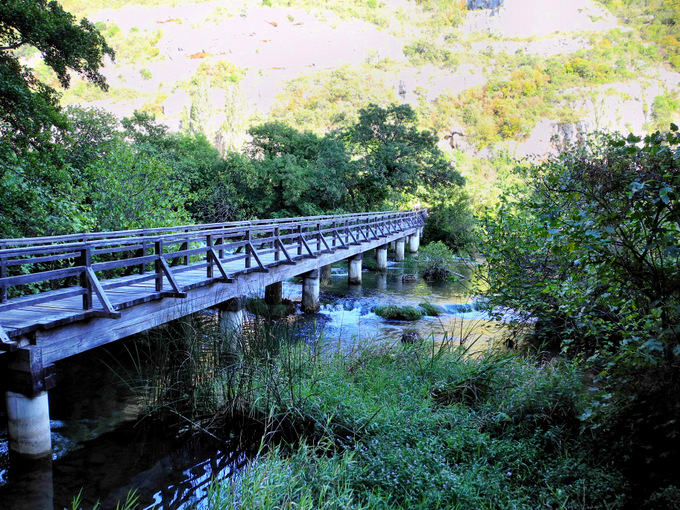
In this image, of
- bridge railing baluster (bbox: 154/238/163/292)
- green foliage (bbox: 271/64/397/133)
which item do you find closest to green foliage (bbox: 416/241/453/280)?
bridge railing baluster (bbox: 154/238/163/292)

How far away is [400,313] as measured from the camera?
44.3 ft

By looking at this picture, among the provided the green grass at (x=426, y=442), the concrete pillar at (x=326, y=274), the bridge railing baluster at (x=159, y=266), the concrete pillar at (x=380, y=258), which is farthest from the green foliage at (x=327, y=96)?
the green grass at (x=426, y=442)

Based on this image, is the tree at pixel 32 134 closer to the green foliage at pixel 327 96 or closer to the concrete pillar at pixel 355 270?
the concrete pillar at pixel 355 270

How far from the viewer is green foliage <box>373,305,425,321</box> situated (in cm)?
1343

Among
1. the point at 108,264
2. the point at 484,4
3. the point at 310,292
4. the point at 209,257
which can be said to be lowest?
the point at 310,292

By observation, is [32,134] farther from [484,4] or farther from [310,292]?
[484,4]

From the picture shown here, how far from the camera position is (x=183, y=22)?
111062mm

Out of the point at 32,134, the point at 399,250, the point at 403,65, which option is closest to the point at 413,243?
the point at 399,250

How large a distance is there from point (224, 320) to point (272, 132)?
74.4 ft

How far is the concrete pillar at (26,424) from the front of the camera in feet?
17.5

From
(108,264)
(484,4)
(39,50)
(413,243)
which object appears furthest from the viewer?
(484,4)

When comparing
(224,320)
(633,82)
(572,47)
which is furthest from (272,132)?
(572,47)

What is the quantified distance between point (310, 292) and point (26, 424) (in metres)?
9.12

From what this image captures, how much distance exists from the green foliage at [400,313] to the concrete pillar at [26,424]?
9208mm
